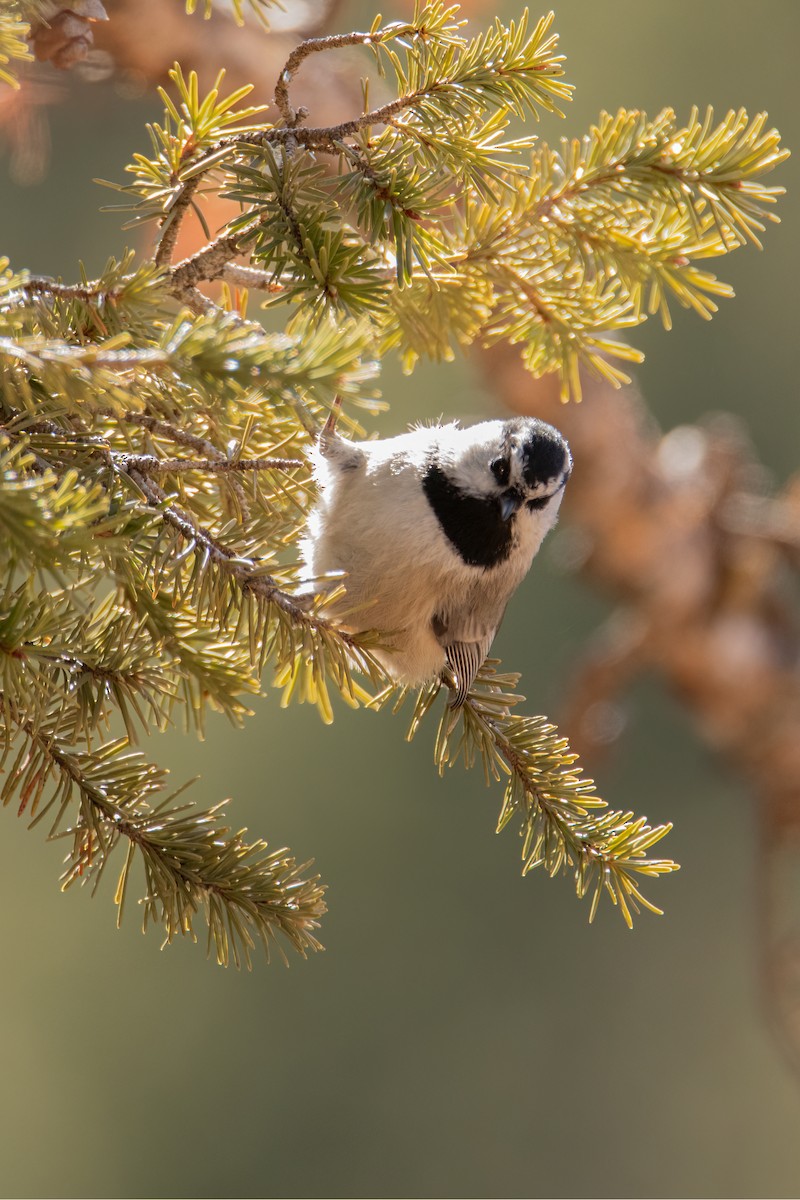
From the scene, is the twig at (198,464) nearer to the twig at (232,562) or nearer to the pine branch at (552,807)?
the twig at (232,562)

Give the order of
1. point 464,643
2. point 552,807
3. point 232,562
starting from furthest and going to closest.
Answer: point 464,643, point 552,807, point 232,562

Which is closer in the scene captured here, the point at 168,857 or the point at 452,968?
the point at 168,857

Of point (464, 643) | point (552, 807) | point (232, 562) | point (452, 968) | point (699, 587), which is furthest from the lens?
point (452, 968)

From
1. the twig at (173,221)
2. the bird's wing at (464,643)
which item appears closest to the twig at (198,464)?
the twig at (173,221)

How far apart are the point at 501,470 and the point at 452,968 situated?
2.35 meters

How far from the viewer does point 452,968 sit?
3.05 metres

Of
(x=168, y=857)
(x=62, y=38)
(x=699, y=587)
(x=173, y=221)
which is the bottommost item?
(x=168, y=857)

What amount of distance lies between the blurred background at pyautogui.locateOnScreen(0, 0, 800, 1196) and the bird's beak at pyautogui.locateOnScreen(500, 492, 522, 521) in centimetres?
196

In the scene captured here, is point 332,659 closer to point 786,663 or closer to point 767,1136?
point 786,663

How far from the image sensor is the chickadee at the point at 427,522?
0.91 meters

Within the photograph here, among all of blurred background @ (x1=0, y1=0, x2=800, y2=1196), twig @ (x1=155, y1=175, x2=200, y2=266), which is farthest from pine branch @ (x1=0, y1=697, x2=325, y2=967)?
blurred background @ (x1=0, y1=0, x2=800, y2=1196)

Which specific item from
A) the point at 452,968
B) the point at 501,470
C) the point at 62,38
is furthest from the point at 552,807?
the point at 452,968

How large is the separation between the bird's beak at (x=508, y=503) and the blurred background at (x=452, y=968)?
196cm

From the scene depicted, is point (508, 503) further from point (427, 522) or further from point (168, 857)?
point (168, 857)
